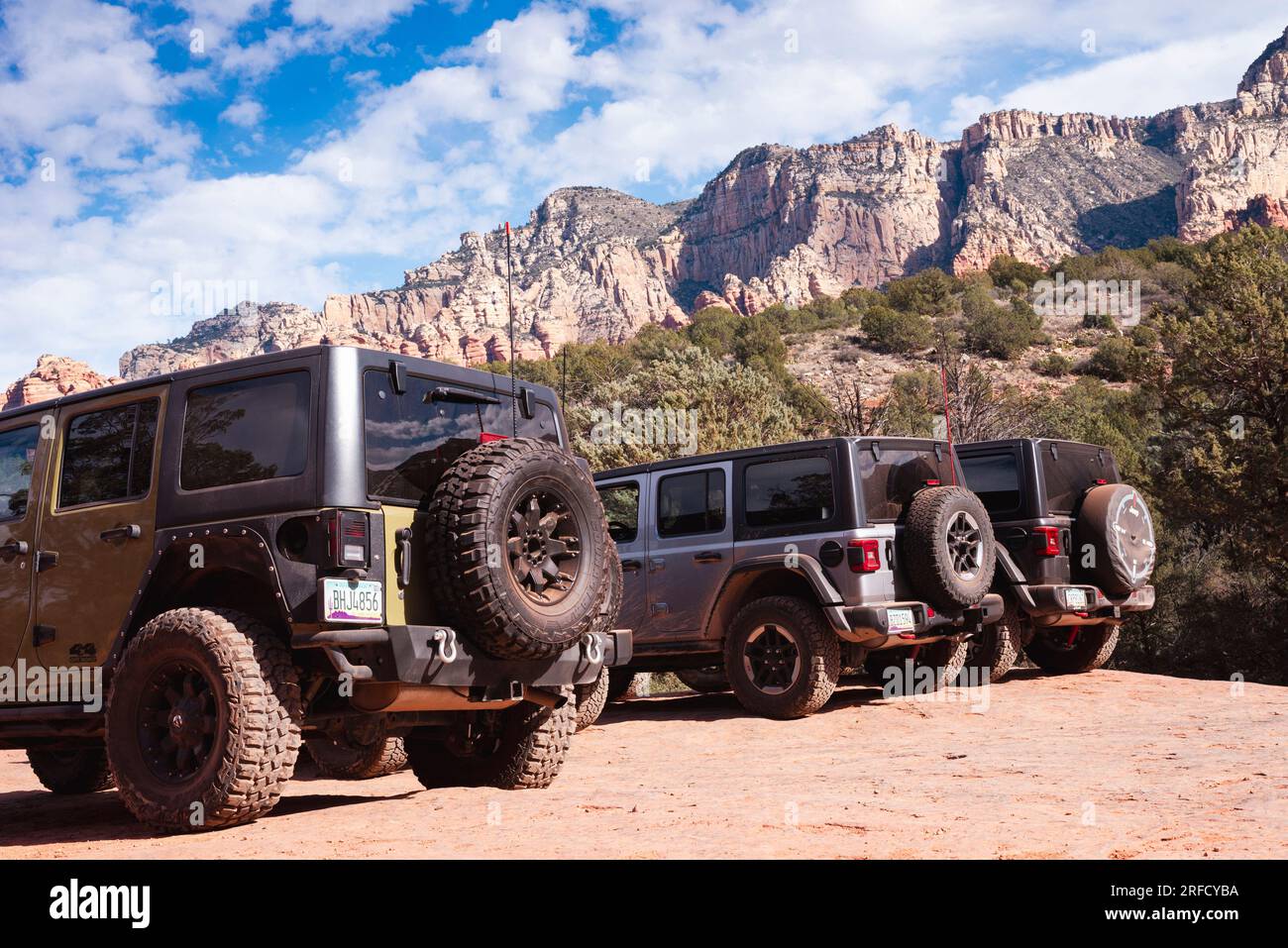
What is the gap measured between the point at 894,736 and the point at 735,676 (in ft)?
5.35

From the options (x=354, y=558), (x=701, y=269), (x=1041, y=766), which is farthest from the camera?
(x=701, y=269)

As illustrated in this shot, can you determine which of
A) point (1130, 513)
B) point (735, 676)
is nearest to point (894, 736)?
point (735, 676)

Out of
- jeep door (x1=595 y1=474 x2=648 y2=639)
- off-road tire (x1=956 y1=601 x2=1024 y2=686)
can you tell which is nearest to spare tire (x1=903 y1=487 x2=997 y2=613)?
off-road tire (x1=956 y1=601 x2=1024 y2=686)

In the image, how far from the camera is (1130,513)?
1171 centimetres

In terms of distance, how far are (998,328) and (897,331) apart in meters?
4.07

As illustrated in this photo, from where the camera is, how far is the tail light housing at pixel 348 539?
514 cm

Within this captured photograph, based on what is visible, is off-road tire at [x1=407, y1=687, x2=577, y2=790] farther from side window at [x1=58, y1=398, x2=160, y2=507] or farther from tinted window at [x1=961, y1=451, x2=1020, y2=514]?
tinted window at [x1=961, y1=451, x2=1020, y2=514]

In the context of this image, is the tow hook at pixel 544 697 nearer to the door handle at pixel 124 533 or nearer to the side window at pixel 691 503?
the door handle at pixel 124 533

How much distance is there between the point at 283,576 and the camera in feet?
17.0

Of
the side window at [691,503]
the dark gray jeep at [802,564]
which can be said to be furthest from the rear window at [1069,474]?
the side window at [691,503]

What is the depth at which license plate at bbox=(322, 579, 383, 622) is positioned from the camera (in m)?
5.07

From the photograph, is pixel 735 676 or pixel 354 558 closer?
pixel 354 558
